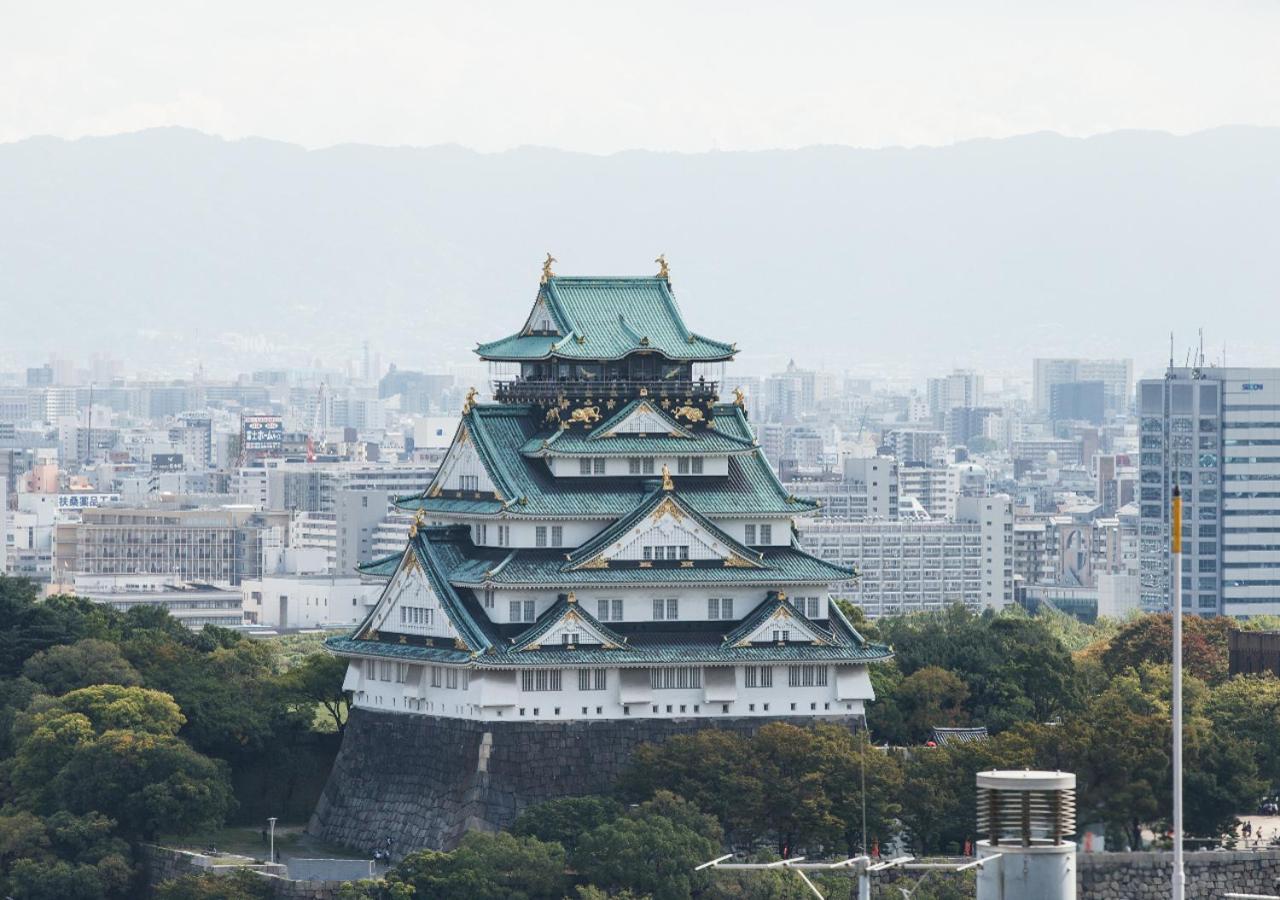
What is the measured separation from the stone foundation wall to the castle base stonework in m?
7.05

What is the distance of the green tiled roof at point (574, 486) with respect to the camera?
6775cm

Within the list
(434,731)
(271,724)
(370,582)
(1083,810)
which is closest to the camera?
(1083,810)

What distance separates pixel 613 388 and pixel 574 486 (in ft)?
8.13

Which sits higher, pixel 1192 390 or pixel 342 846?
pixel 1192 390

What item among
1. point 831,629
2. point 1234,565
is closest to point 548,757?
point 831,629

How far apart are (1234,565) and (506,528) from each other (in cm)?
10295

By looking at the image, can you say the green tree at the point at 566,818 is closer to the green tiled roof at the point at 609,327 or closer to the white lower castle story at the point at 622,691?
the white lower castle story at the point at 622,691

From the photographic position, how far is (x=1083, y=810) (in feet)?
206

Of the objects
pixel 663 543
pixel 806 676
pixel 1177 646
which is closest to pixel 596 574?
pixel 663 543

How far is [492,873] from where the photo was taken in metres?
60.9

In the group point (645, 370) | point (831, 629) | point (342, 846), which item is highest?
point (645, 370)

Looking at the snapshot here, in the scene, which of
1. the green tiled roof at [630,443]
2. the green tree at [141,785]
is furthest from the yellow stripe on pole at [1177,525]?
the green tree at [141,785]

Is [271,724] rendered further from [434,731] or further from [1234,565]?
[1234,565]

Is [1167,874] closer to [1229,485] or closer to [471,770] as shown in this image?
[471,770]
